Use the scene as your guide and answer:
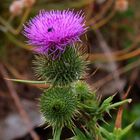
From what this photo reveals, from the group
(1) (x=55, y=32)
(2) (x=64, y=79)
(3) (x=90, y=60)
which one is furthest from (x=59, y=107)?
(3) (x=90, y=60)

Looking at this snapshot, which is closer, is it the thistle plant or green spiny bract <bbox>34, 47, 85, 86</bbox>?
the thistle plant

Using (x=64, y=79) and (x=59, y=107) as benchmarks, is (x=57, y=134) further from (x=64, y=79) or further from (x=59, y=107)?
(x=64, y=79)

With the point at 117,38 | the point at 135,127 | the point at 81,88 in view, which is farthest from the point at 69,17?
the point at 117,38

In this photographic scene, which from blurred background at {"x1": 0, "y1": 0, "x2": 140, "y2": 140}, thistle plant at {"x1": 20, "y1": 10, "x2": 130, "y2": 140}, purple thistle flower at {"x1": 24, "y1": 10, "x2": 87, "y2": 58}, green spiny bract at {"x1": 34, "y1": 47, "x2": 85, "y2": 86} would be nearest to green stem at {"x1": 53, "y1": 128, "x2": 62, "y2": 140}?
thistle plant at {"x1": 20, "y1": 10, "x2": 130, "y2": 140}

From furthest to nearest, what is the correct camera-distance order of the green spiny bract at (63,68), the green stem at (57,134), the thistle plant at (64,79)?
the green spiny bract at (63,68) → the thistle plant at (64,79) → the green stem at (57,134)

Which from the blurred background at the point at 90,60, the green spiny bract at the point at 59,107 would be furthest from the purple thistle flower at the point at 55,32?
the blurred background at the point at 90,60

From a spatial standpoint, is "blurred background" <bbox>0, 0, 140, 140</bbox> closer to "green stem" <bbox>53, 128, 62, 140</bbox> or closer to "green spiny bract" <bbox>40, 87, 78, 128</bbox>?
"green spiny bract" <bbox>40, 87, 78, 128</bbox>

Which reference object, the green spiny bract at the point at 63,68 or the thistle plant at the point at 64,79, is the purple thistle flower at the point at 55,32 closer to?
the thistle plant at the point at 64,79
